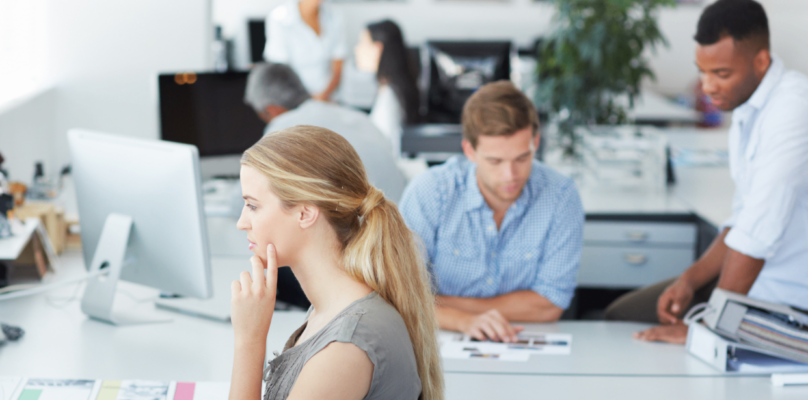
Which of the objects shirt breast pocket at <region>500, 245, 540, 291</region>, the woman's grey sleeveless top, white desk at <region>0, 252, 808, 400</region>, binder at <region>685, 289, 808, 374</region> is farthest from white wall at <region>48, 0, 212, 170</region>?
binder at <region>685, 289, 808, 374</region>

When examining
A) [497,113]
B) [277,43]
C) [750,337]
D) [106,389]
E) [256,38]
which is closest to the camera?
[106,389]

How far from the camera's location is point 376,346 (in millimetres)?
1011

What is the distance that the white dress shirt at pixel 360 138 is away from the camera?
2514 mm

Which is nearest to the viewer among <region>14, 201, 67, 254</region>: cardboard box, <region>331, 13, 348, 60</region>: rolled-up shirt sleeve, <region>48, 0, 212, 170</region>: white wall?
<region>14, 201, 67, 254</region>: cardboard box

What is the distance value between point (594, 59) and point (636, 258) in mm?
826

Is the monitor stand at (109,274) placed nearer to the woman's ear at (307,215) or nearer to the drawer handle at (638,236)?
the woman's ear at (307,215)

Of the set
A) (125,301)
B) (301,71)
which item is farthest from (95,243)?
(301,71)

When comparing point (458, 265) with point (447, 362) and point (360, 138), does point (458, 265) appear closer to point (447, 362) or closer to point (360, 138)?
point (447, 362)

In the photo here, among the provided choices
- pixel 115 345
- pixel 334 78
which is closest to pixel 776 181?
pixel 115 345

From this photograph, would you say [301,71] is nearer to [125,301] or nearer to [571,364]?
[125,301]

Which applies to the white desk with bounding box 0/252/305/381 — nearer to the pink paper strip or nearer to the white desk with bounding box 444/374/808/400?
the pink paper strip

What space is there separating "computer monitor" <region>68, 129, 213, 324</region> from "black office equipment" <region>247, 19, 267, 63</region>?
4043mm

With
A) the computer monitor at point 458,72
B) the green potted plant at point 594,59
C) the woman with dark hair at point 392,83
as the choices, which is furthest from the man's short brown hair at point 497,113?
the computer monitor at point 458,72

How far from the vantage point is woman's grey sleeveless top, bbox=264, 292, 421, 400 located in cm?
101
